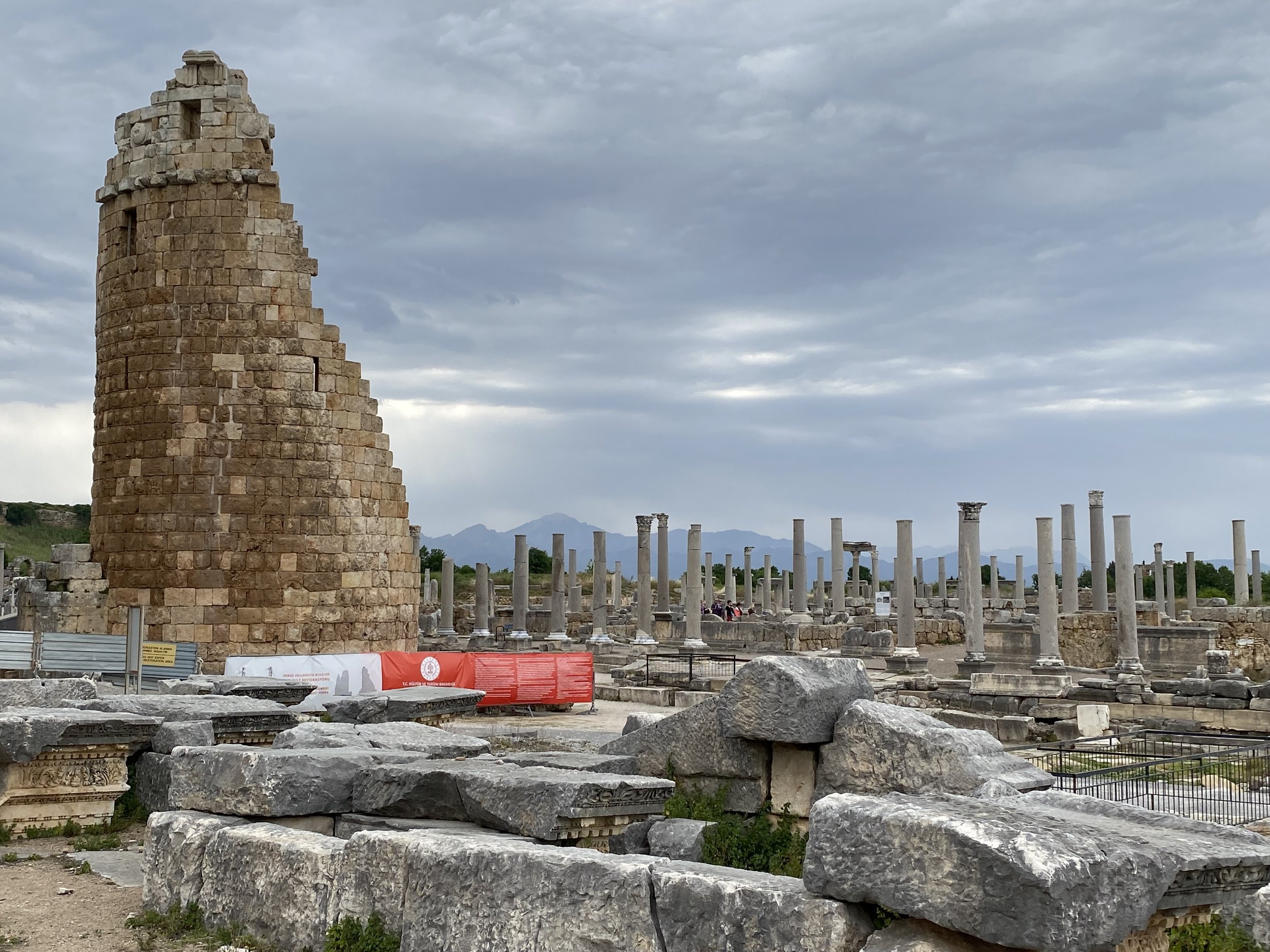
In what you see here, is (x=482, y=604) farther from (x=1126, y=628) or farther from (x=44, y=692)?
(x=44, y=692)

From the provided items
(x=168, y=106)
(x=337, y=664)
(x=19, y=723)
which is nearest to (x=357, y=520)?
(x=337, y=664)

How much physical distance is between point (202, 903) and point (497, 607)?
53346 millimetres

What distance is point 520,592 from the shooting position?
42531 millimetres

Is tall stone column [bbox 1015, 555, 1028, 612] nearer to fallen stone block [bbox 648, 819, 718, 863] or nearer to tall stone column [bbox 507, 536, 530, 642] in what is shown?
tall stone column [bbox 507, 536, 530, 642]

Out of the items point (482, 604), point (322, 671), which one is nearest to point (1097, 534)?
point (482, 604)

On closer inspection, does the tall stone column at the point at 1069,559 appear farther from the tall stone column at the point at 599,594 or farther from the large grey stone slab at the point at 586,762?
the large grey stone slab at the point at 586,762

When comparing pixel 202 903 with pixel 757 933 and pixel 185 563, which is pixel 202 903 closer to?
pixel 757 933

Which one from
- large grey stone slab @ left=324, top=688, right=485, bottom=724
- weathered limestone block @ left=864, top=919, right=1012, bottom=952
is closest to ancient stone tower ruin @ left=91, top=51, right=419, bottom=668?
large grey stone slab @ left=324, top=688, right=485, bottom=724

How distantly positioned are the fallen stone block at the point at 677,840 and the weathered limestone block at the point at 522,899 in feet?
4.11

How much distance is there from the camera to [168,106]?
20234 mm

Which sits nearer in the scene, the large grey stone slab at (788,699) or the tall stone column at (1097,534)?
the large grey stone slab at (788,699)

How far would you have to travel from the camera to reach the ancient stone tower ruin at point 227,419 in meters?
19.6

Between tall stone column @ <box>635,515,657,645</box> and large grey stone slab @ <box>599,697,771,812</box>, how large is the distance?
31.3 meters

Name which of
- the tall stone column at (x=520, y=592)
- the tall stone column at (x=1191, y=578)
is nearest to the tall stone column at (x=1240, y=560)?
the tall stone column at (x=1191, y=578)
